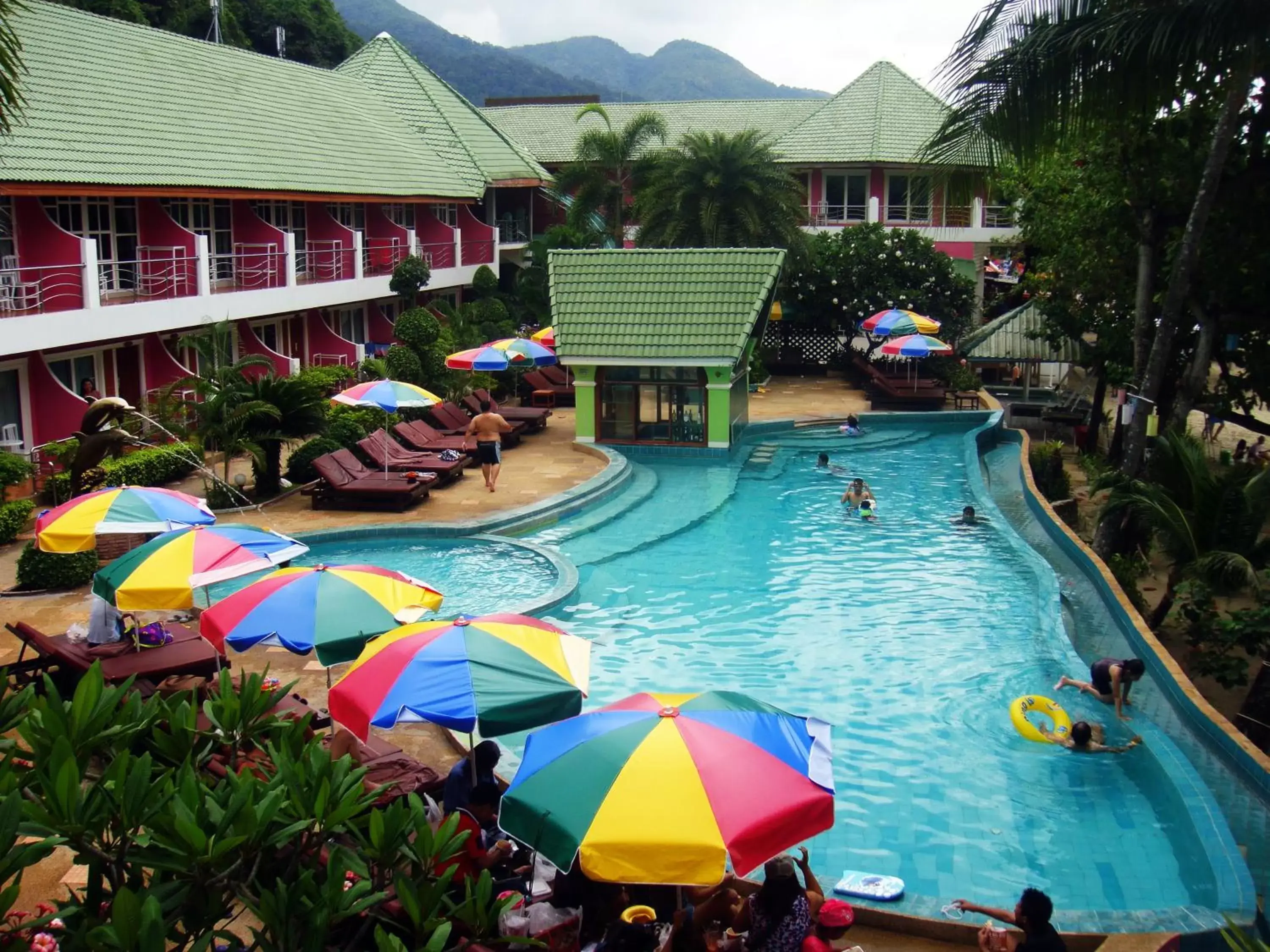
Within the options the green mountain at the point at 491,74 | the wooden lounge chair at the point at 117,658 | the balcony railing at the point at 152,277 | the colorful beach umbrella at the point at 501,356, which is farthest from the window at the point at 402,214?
the green mountain at the point at 491,74

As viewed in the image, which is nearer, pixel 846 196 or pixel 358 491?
pixel 358 491

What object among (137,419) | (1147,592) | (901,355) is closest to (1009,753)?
(1147,592)

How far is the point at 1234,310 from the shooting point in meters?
18.0

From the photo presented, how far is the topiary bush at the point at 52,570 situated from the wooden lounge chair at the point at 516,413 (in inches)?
458

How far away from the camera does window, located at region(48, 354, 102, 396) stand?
70.8 feet

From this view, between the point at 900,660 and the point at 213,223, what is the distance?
19767 millimetres

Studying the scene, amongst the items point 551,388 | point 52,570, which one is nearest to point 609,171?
point 551,388

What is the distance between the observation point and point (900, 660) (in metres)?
13.7

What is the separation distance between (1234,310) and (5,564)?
17.6 m

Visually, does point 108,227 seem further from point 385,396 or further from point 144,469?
point 385,396

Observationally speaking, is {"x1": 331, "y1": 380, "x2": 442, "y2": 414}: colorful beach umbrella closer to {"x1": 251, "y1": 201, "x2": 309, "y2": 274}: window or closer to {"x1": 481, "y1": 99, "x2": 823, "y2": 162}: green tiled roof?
{"x1": 251, "y1": 201, "x2": 309, "y2": 274}: window

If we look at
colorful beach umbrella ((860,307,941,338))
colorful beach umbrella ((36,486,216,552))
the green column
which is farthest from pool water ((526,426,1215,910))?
colorful beach umbrella ((860,307,941,338))

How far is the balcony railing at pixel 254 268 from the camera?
26578 mm

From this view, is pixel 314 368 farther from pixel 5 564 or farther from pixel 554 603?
pixel 554 603
